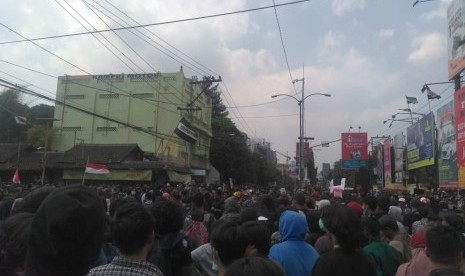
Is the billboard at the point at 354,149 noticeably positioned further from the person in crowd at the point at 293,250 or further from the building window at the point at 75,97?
the person in crowd at the point at 293,250

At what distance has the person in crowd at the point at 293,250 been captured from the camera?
405 centimetres

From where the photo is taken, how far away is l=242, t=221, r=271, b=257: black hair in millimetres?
3443

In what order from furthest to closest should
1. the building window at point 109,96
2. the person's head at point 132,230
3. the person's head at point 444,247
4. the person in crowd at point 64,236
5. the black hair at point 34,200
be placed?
1. the building window at point 109,96
2. the black hair at point 34,200
3. the person's head at point 444,247
4. the person's head at point 132,230
5. the person in crowd at point 64,236

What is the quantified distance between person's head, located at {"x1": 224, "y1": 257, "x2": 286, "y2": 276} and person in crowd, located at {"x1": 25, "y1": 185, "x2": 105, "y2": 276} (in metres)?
0.67

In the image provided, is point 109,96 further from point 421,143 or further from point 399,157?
point 421,143

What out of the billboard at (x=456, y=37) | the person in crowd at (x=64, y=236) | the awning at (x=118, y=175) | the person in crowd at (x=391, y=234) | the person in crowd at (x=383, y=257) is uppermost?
the billboard at (x=456, y=37)

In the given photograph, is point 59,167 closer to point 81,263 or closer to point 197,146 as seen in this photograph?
point 197,146

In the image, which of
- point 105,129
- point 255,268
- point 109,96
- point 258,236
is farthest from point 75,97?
point 255,268

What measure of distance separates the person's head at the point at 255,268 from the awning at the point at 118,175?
1254 inches

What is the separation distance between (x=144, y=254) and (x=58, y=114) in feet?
157

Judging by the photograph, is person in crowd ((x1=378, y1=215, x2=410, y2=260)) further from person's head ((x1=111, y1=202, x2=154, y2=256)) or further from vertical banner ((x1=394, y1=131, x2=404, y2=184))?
vertical banner ((x1=394, y1=131, x2=404, y2=184))

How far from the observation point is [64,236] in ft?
6.27

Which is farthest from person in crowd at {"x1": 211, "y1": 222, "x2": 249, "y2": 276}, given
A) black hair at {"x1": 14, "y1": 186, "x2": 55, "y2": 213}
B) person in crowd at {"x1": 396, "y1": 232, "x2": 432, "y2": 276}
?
person in crowd at {"x1": 396, "y1": 232, "x2": 432, "y2": 276}

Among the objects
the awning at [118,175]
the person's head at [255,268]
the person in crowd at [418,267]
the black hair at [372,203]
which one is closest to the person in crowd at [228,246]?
the person's head at [255,268]
